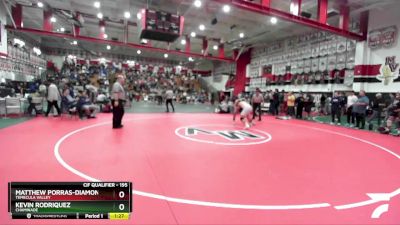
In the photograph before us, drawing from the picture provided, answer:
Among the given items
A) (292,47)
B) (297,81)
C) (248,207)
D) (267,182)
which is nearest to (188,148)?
(267,182)

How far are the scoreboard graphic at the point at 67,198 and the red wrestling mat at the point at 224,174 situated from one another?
22 cm

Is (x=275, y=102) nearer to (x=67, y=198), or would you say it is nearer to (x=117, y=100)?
(x=117, y=100)

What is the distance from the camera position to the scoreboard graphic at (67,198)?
6.48 ft

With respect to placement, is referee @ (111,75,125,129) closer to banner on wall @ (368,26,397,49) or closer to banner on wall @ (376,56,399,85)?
banner on wall @ (376,56,399,85)

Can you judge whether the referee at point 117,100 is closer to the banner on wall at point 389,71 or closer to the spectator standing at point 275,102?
the spectator standing at point 275,102

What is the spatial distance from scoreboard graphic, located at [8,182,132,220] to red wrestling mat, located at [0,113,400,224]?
22cm

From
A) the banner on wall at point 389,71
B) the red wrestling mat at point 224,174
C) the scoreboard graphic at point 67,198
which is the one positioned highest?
the banner on wall at point 389,71

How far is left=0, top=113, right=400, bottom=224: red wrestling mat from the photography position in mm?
2439

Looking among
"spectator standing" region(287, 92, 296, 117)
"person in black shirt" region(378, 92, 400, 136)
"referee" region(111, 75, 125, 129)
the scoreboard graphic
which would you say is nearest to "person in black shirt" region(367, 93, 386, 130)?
"person in black shirt" region(378, 92, 400, 136)

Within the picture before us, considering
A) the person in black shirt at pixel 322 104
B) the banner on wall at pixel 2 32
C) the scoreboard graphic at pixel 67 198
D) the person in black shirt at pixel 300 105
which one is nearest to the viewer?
the scoreboard graphic at pixel 67 198

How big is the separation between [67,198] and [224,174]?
86.2 inches

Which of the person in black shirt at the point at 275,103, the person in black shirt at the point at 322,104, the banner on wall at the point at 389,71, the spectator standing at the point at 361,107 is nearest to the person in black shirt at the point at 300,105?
the person in black shirt at the point at 275,103

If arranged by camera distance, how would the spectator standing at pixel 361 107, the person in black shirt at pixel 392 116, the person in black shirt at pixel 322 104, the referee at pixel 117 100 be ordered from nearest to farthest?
the referee at pixel 117 100 < the person in black shirt at pixel 392 116 < the spectator standing at pixel 361 107 < the person in black shirt at pixel 322 104

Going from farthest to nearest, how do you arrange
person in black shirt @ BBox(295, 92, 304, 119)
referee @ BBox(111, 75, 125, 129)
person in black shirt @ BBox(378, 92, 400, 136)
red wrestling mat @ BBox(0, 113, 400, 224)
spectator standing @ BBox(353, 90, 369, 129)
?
person in black shirt @ BBox(295, 92, 304, 119) → spectator standing @ BBox(353, 90, 369, 129) → person in black shirt @ BBox(378, 92, 400, 136) → referee @ BBox(111, 75, 125, 129) → red wrestling mat @ BBox(0, 113, 400, 224)
